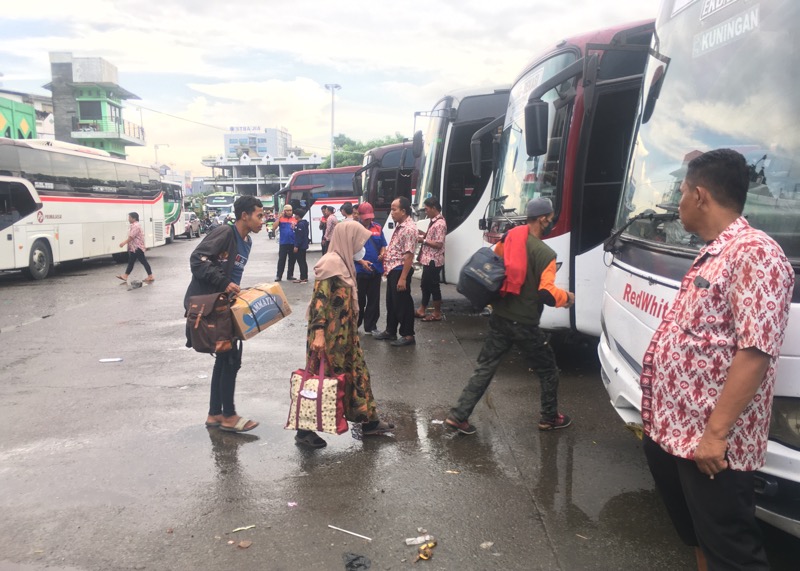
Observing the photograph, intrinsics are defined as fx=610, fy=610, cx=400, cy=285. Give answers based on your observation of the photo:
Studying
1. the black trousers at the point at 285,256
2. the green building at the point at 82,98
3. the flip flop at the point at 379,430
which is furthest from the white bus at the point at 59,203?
the green building at the point at 82,98

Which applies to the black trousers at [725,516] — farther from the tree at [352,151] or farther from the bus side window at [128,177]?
the tree at [352,151]

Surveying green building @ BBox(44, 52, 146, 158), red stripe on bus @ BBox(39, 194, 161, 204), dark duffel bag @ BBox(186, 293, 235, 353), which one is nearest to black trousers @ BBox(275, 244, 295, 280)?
red stripe on bus @ BBox(39, 194, 161, 204)

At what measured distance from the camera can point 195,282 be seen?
A: 4.58m

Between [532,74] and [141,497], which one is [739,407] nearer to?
[141,497]

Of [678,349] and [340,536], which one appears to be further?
[340,536]


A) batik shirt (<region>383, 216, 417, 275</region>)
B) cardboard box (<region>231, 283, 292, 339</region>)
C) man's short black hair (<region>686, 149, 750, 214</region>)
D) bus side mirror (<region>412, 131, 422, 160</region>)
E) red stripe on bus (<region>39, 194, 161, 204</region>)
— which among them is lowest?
cardboard box (<region>231, 283, 292, 339</region>)

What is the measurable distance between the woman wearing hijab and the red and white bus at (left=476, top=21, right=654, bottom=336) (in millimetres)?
2072

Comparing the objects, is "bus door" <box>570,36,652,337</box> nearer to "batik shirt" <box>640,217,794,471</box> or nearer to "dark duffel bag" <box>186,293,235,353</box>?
"dark duffel bag" <box>186,293,235,353</box>

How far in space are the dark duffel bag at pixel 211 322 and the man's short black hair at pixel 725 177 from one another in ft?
10.9

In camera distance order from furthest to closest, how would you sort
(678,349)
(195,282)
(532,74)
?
1. (532,74)
2. (195,282)
3. (678,349)

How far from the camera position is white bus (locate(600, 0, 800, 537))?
2326mm

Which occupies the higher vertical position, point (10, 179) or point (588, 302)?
point (10, 179)

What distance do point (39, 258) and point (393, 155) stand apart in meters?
10.1

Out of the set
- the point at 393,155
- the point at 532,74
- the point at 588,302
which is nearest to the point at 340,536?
the point at 588,302
